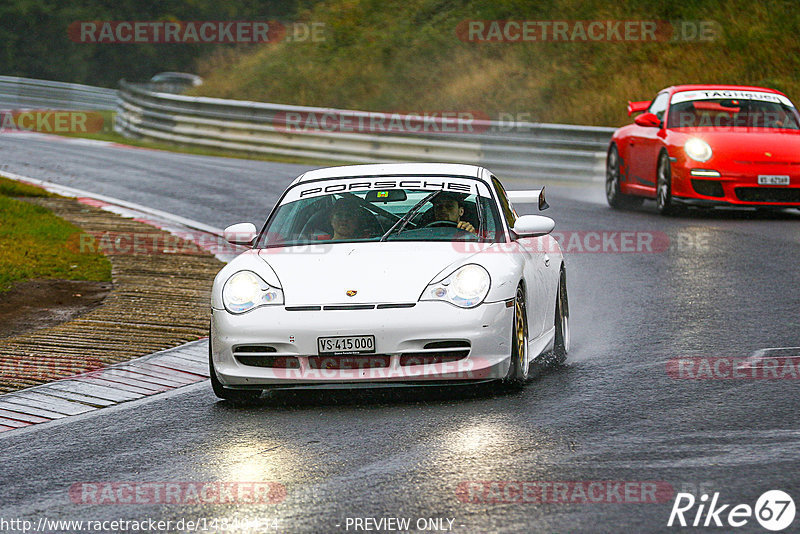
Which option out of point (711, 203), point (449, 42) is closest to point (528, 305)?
point (711, 203)

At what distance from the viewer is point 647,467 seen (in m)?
5.58

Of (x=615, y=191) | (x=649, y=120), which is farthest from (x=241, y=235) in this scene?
(x=615, y=191)

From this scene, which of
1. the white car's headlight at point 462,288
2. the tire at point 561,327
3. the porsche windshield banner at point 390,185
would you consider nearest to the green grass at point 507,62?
the tire at point 561,327

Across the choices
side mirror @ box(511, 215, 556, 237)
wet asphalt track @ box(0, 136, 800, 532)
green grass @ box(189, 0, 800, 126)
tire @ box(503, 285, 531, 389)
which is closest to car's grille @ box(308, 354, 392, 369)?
wet asphalt track @ box(0, 136, 800, 532)

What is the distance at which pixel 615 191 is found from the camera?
58.2 ft

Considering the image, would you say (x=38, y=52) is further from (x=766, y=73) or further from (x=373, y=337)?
(x=373, y=337)

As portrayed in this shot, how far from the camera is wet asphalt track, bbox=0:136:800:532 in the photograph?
203 inches

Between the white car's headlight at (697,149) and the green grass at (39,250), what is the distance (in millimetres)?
7045

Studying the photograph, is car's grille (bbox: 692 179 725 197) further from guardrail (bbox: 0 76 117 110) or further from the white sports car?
guardrail (bbox: 0 76 117 110)

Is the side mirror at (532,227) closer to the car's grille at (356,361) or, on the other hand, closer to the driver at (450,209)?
the driver at (450,209)

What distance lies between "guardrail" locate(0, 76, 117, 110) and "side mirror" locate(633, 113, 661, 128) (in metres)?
33.4

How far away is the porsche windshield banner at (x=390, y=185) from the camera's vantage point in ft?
27.5

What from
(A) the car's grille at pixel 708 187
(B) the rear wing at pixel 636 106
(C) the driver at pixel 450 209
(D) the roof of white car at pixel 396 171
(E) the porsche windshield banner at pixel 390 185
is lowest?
(A) the car's grille at pixel 708 187

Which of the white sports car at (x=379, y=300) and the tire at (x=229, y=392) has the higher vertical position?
the white sports car at (x=379, y=300)
